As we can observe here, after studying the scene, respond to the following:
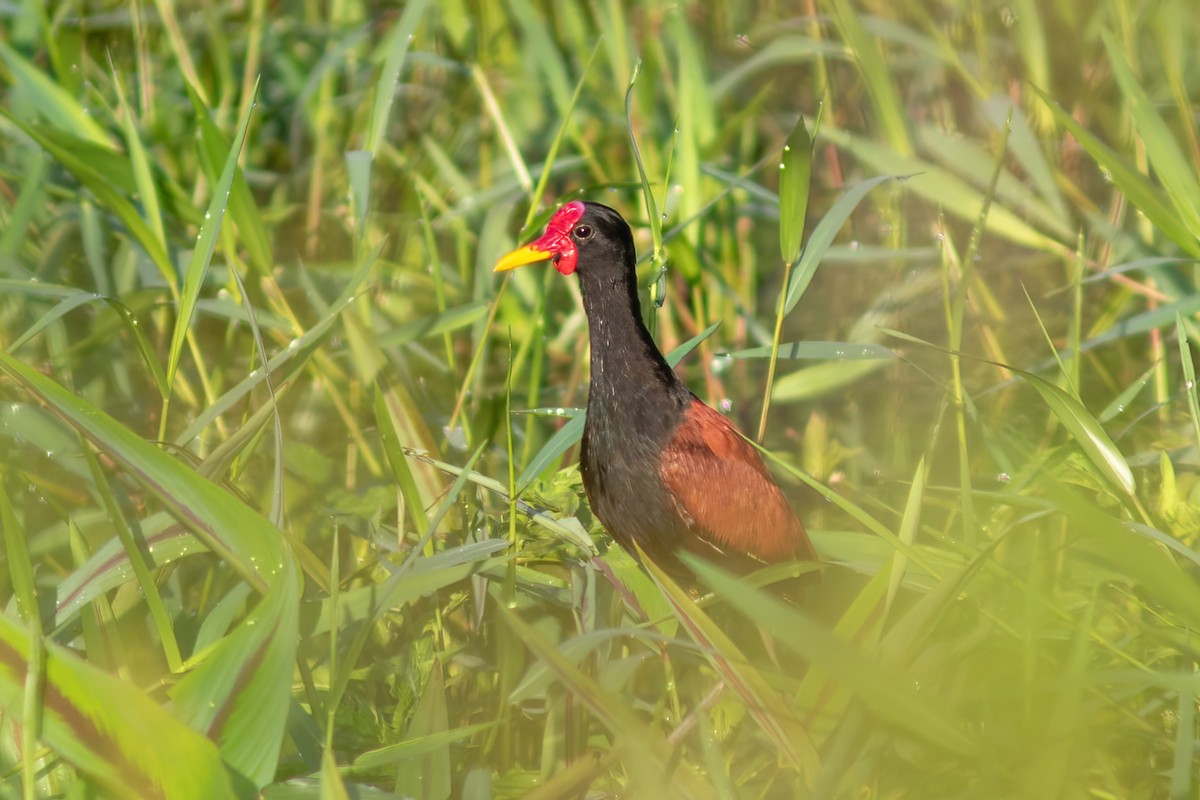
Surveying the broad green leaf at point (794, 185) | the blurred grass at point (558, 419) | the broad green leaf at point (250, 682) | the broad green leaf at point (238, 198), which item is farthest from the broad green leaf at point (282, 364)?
the broad green leaf at point (794, 185)

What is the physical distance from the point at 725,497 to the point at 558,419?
1134 millimetres

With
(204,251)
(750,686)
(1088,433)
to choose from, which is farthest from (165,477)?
(1088,433)

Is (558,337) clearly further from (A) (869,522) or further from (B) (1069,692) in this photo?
(B) (1069,692)

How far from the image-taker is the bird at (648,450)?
8.44 feet

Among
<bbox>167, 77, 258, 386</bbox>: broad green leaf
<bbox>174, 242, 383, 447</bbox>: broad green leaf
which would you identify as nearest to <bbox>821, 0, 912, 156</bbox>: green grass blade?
<bbox>174, 242, 383, 447</bbox>: broad green leaf

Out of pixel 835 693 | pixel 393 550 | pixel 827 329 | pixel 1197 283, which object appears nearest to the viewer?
pixel 835 693

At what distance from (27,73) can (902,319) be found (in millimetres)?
2594

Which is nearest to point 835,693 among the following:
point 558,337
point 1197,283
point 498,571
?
point 498,571

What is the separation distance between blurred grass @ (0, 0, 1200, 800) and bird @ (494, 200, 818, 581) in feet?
0.36

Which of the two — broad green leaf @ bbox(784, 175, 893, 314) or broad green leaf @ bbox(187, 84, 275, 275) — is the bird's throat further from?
broad green leaf @ bbox(187, 84, 275, 275)

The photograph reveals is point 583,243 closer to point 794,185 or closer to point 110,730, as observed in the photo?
point 794,185

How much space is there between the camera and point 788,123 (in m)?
4.49

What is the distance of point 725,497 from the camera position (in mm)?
2635

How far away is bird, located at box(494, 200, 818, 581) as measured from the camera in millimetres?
2572
